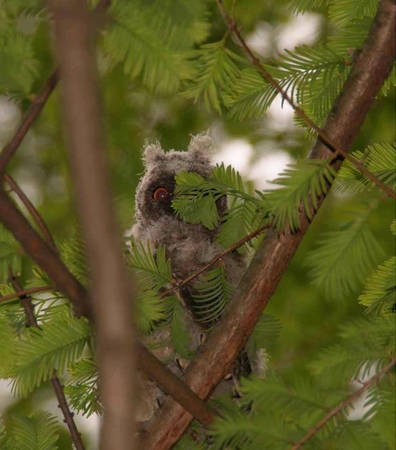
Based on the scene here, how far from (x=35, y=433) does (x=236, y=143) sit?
287 centimetres

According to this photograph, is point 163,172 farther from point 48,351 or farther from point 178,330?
point 48,351

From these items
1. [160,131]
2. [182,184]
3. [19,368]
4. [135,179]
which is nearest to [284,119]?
[160,131]

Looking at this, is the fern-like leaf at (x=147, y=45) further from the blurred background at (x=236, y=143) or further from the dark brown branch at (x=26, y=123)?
the blurred background at (x=236, y=143)

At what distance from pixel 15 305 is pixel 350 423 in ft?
2.54

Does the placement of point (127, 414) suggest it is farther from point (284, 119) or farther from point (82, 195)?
point (284, 119)

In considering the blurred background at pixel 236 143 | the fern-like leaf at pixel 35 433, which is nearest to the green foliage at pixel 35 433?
the fern-like leaf at pixel 35 433

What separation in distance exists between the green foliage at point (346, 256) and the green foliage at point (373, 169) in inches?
6.8

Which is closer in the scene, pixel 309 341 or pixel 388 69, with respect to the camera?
pixel 388 69

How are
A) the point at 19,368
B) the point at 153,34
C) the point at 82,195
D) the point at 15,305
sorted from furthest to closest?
1. the point at 15,305
2. the point at 19,368
3. the point at 153,34
4. the point at 82,195

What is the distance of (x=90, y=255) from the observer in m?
0.47

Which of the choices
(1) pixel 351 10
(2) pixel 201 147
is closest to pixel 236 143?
(2) pixel 201 147

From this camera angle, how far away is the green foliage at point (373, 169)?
1.39 meters

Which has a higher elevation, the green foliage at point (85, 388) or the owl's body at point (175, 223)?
the owl's body at point (175, 223)

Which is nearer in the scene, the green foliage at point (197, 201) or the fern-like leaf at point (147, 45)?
the fern-like leaf at point (147, 45)
